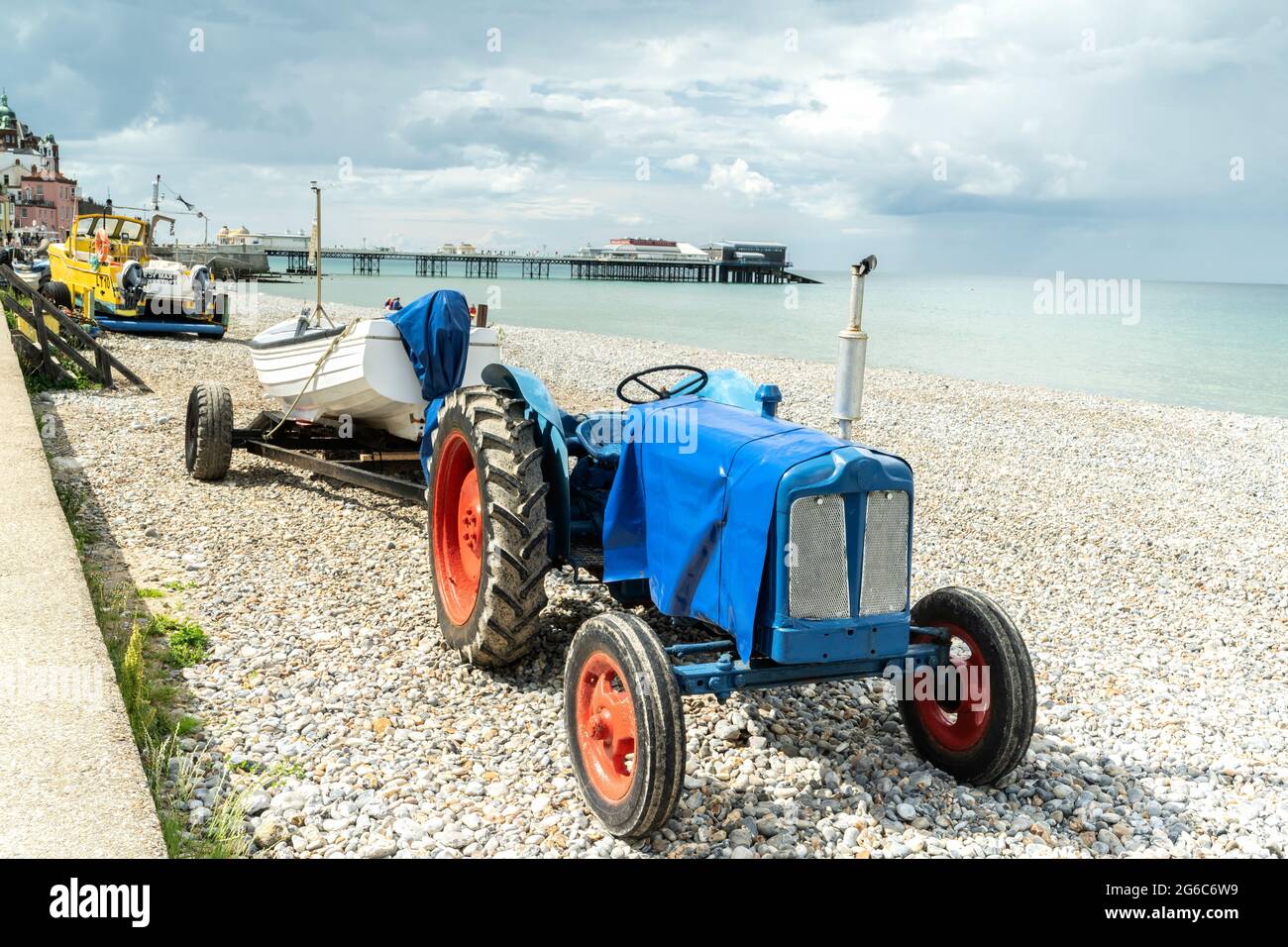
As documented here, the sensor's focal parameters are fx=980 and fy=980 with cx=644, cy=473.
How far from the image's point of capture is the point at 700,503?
3898mm

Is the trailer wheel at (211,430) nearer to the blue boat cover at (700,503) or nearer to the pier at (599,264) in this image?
the blue boat cover at (700,503)

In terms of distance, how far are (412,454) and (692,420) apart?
12.5 feet

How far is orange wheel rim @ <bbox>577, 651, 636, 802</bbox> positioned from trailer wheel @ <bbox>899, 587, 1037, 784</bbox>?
1.31 meters

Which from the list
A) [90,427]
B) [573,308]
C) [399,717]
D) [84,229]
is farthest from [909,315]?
[399,717]

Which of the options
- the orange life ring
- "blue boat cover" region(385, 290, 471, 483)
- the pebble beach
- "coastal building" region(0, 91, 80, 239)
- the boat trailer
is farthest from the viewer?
"coastal building" region(0, 91, 80, 239)

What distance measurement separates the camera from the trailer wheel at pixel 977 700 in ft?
12.5

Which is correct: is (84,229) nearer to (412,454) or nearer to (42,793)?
(412,454)

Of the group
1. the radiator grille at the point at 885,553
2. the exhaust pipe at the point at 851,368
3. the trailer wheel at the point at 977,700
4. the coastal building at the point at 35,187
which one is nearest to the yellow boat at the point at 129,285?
the exhaust pipe at the point at 851,368

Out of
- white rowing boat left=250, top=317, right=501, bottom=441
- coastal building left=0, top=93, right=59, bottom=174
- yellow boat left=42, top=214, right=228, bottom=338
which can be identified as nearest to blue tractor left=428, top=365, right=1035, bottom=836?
white rowing boat left=250, top=317, right=501, bottom=441

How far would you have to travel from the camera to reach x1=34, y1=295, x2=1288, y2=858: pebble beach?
3742 mm

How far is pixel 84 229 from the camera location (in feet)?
66.3

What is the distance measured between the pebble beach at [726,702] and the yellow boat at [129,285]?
10.4 m

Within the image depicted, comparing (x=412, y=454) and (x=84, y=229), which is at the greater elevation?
(x=84, y=229)

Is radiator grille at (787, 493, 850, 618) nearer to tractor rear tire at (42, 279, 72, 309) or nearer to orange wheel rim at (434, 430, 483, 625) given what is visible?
orange wheel rim at (434, 430, 483, 625)
